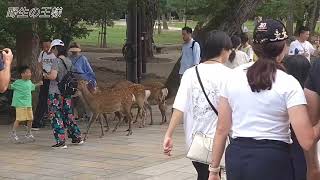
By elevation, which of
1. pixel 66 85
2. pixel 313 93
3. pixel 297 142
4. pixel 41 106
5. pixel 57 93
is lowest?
pixel 41 106

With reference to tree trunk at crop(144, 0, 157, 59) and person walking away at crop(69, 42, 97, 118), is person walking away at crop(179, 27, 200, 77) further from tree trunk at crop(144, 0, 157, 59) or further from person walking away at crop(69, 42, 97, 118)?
tree trunk at crop(144, 0, 157, 59)

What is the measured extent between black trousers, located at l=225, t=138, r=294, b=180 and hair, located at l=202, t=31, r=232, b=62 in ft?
3.83

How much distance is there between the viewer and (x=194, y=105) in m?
4.38

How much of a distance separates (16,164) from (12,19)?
4.13 metres

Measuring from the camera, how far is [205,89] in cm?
432

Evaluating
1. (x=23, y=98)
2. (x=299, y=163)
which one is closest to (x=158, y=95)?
(x=23, y=98)

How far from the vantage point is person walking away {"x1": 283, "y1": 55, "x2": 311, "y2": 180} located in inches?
139

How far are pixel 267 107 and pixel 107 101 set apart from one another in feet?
22.7

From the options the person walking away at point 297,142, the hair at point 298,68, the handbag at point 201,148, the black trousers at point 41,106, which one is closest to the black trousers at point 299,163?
the person walking away at point 297,142

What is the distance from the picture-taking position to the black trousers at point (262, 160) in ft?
10.2

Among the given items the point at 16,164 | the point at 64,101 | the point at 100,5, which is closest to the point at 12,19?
the point at 100,5

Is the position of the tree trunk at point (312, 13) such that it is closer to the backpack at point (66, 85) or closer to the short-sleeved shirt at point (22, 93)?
the short-sleeved shirt at point (22, 93)

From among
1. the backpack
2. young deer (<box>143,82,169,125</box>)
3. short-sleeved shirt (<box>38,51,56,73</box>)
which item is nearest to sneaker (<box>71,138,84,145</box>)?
the backpack

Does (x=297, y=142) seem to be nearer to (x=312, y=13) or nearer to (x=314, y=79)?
(x=314, y=79)
